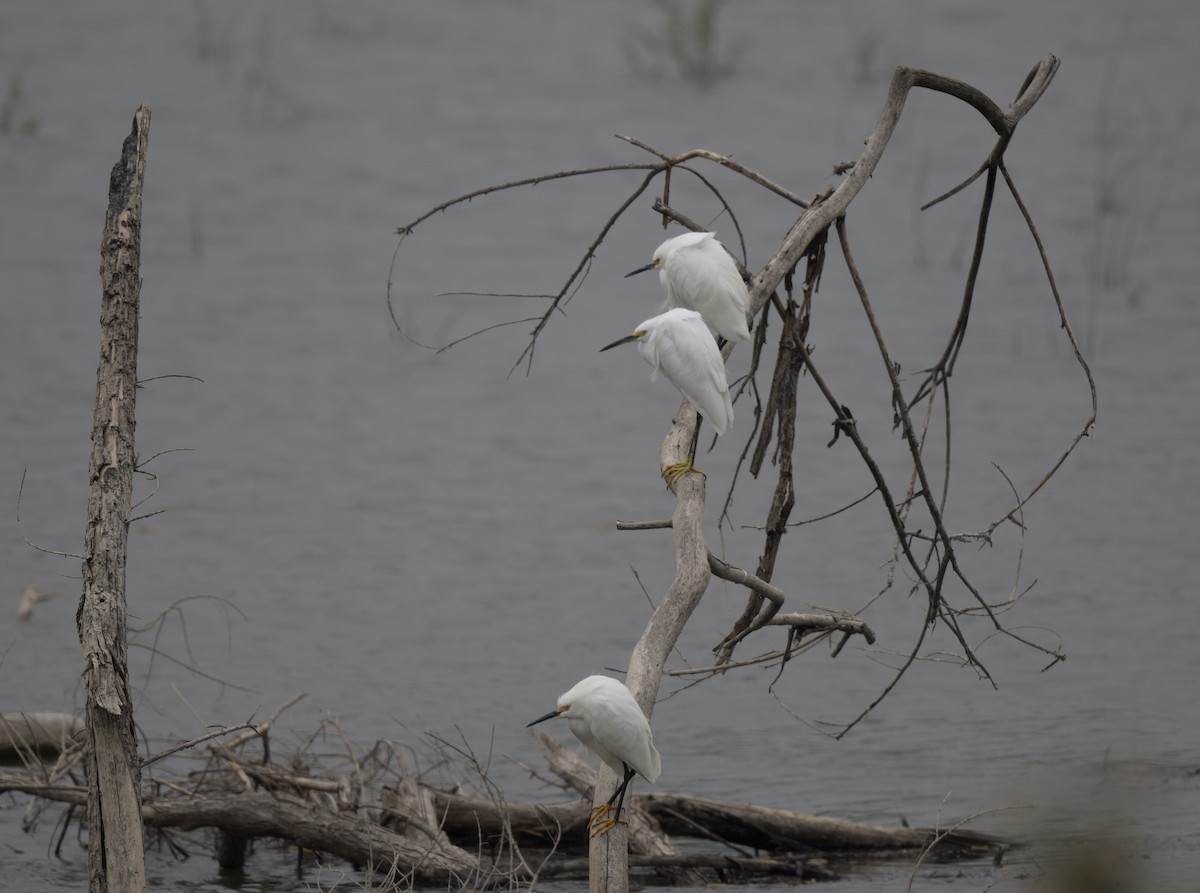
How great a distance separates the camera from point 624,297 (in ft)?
38.9

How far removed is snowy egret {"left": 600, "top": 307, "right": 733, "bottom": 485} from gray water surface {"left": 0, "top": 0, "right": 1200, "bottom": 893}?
1108 mm

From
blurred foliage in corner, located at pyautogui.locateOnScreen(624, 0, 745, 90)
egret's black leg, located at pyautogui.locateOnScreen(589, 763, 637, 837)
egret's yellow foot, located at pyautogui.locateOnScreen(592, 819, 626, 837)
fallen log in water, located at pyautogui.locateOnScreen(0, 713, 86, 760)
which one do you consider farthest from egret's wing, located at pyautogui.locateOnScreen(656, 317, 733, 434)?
blurred foliage in corner, located at pyautogui.locateOnScreen(624, 0, 745, 90)

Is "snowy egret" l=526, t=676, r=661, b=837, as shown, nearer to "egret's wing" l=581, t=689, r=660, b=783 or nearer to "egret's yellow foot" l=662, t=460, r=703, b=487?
"egret's wing" l=581, t=689, r=660, b=783

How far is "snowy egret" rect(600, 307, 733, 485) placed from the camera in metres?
3.63

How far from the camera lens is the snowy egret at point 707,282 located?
374 cm

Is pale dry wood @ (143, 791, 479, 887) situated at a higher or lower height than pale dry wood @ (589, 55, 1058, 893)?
lower

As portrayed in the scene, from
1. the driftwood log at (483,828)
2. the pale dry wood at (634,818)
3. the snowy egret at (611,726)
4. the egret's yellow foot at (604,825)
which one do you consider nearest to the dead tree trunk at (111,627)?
the snowy egret at (611,726)

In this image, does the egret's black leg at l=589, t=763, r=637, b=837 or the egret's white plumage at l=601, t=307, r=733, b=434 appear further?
the egret's white plumage at l=601, t=307, r=733, b=434

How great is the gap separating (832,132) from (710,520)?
533 centimetres

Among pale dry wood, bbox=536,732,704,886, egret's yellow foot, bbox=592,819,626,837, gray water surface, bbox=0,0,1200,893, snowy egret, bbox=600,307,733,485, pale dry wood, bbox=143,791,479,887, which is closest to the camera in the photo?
egret's yellow foot, bbox=592,819,626,837

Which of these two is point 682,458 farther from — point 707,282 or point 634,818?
point 634,818

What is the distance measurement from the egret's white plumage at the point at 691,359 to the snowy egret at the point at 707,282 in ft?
0.14

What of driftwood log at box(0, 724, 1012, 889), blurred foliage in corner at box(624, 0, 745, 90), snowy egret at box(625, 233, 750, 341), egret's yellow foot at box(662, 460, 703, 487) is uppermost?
blurred foliage in corner at box(624, 0, 745, 90)

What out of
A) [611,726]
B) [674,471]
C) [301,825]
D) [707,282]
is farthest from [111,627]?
[301,825]
